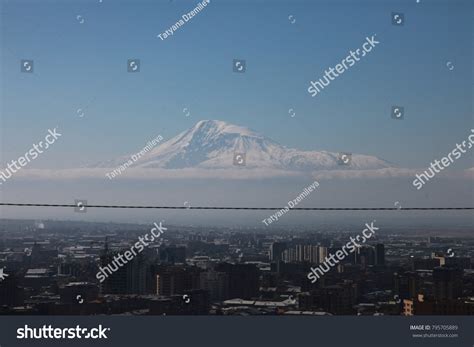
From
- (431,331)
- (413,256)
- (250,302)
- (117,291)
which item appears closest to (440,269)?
(413,256)

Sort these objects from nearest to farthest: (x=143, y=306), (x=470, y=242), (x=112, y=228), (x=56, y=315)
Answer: (x=56, y=315) < (x=143, y=306) < (x=112, y=228) < (x=470, y=242)

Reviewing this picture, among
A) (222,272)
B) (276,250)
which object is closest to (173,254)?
(222,272)

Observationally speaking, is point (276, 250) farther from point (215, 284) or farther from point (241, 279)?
point (215, 284)

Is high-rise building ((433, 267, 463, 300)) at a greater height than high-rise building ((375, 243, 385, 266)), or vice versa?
high-rise building ((375, 243, 385, 266))

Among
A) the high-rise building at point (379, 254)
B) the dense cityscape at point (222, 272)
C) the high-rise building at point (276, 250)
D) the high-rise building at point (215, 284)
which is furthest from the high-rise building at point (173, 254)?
the high-rise building at point (379, 254)

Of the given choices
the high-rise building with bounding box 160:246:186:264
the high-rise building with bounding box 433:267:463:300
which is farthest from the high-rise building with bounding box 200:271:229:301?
the high-rise building with bounding box 433:267:463:300

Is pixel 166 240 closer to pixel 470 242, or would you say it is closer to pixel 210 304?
pixel 210 304

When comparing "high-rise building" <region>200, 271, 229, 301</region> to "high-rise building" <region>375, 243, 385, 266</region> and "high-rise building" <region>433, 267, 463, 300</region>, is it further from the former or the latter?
"high-rise building" <region>433, 267, 463, 300</region>

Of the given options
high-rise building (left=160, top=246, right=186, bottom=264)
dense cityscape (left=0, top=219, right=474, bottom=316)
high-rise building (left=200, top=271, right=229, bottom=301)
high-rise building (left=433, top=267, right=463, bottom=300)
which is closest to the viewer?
dense cityscape (left=0, top=219, right=474, bottom=316)
